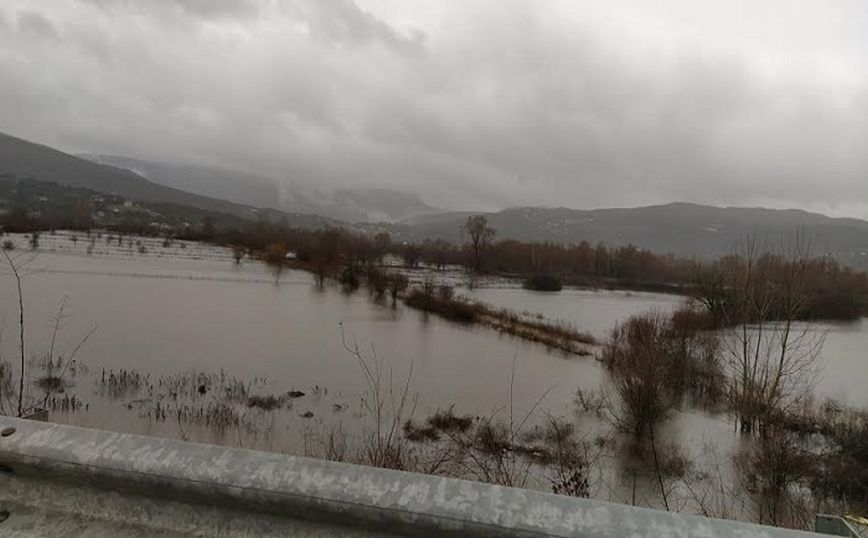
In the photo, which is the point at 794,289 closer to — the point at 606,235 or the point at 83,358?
the point at 83,358

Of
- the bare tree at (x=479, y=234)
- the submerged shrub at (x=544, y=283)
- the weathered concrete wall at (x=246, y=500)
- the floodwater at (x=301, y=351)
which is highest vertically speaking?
the bare tree at (x=479, y=234)

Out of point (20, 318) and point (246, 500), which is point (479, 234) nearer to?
point (20, 318)

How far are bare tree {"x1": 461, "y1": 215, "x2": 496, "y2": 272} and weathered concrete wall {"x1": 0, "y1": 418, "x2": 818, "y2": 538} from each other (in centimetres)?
7411

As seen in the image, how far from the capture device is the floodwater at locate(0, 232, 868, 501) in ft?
47.7

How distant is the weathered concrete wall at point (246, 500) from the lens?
1.51 meters

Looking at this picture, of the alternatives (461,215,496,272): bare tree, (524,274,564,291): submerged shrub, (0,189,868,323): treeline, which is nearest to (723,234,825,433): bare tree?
(0,189,868,323): treeline

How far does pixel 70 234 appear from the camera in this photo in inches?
3061

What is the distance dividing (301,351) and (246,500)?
787 inches

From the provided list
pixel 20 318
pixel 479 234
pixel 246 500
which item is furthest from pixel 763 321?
pixel 479 234

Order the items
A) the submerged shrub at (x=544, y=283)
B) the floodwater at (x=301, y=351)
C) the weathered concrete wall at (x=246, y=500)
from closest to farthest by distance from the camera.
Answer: the weathered concrete wall at (x=246, y=500) < the floodwater at (x=301, y=351) < the submerged shrub at (x=544, y=283)

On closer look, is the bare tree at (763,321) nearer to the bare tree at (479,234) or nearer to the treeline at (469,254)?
the treeline at (469,254)

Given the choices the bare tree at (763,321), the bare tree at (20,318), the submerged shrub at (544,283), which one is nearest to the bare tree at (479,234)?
the submerged shrub at (544,283)

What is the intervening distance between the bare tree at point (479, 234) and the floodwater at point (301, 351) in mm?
36748

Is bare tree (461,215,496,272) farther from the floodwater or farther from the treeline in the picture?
the floodwater
